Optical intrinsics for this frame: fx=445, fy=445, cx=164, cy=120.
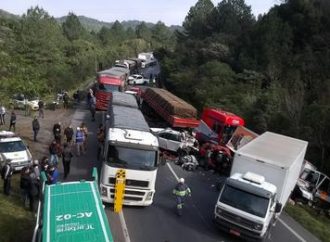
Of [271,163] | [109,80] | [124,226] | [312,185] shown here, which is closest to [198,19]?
[109,80]

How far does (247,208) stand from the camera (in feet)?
51.8

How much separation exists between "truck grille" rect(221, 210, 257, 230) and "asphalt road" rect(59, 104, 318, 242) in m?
0.96

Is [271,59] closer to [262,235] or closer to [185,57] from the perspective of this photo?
[185,57]

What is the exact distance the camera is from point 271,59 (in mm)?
46875

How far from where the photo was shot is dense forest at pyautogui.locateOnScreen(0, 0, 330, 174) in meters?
30.6

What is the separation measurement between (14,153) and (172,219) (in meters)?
9.06

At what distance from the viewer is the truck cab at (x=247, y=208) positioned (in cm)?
1559

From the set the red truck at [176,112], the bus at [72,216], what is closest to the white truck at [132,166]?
the bus at [72,216]

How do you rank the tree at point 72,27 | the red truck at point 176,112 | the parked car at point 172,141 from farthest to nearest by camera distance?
the tree at point 72,27 → the red truck at point 176,112 → the parked car at point 172,141

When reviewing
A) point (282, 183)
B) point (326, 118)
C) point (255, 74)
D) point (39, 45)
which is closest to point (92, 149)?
point (282, 183)

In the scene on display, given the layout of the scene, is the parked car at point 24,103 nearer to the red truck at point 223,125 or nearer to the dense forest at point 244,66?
the dense forest at point 244,66

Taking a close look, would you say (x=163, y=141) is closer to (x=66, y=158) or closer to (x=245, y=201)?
(x=66, y=158)

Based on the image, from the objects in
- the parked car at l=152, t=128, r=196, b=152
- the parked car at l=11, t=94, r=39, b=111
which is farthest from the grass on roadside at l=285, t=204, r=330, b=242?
the parked car at l=11, t=94, r=39, b=111

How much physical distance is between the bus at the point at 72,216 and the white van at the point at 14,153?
915 cm
